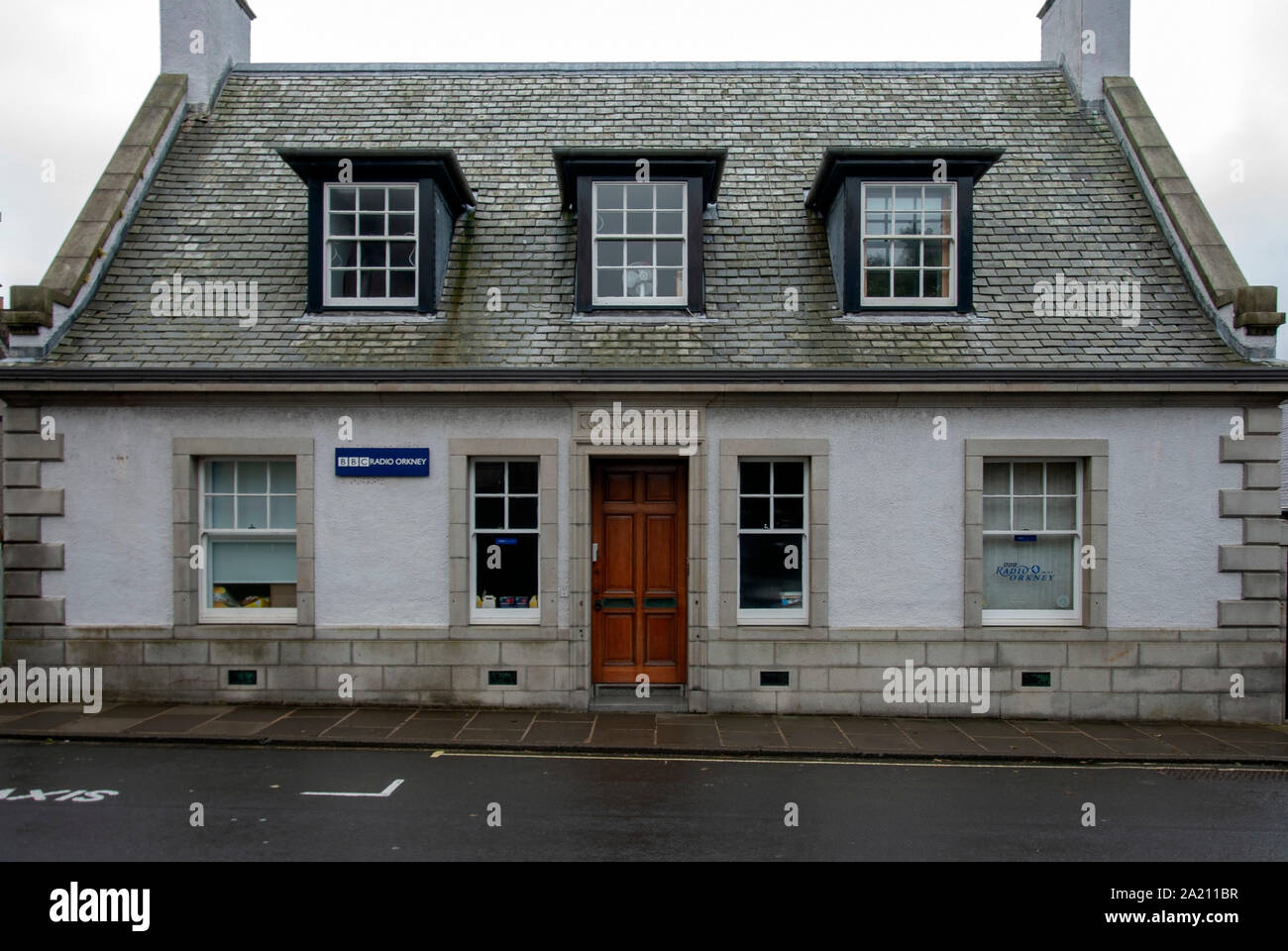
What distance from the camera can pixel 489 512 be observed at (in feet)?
38.4

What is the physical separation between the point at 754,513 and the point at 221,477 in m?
6.97

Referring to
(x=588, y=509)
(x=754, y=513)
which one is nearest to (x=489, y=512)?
(x=588, y=509)

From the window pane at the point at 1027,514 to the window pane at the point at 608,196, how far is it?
6.65 metres

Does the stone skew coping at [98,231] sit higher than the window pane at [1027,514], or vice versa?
the stone skew coping at [98,231]

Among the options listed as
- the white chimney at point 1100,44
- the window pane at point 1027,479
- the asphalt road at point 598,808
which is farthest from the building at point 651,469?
the white chimney at point 1100,44

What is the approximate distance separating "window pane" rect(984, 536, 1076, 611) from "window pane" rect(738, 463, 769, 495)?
9.80ft

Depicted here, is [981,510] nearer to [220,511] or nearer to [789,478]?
[789,478]

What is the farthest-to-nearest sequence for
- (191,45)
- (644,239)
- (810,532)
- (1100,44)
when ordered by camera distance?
1. (1100,44)
2. (191,45)
3. (644,239)
4. (810,532)

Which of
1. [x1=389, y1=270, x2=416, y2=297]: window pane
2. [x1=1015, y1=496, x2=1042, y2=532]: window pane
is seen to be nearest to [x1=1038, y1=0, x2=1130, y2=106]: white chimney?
[x1=1015, y1=496, x2=1042, y2=532]: window pane

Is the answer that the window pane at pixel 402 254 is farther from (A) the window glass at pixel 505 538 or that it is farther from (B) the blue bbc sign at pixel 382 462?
(A) the window glass at pixel 505 538

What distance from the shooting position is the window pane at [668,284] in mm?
12336

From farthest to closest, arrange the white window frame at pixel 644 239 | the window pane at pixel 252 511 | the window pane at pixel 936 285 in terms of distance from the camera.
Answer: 1. the window pane at pixel 936 285
2. the white window frame at pixel 644 239
3. the window pane at pixel 252 511

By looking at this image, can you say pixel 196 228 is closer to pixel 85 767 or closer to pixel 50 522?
pixel 50 522

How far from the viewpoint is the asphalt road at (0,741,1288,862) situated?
7098mm
